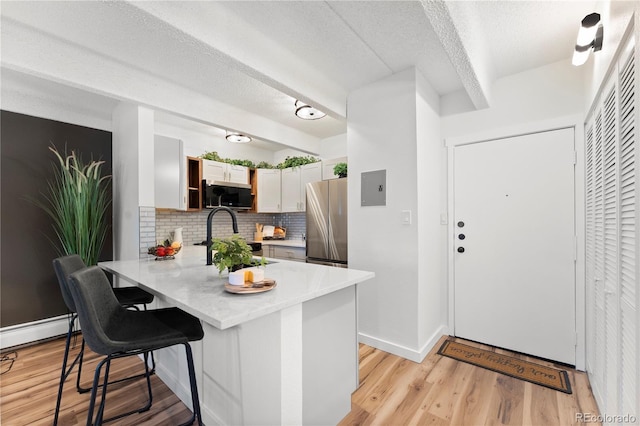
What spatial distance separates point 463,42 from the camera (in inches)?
65.9

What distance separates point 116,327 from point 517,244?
2.98 meters

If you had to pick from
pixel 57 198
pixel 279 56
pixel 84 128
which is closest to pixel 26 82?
pixel 84 128

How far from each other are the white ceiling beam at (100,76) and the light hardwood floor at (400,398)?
2.28 meters

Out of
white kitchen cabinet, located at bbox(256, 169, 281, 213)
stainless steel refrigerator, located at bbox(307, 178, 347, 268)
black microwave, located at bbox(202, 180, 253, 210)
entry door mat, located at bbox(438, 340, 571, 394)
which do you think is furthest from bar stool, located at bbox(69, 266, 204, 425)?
white kitchen cabinet, located at bbox(256, 169, 281, 213)

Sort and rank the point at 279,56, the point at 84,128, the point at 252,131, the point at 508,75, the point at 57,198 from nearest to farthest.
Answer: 1. the point at 279,56
2. the point at 508,75
3. the point at 57,198
4. the point at 84,128
5. the point at 252,131

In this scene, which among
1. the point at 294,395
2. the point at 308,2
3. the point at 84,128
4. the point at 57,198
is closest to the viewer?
the point at 294,395

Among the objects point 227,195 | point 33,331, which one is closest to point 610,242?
point 227,195

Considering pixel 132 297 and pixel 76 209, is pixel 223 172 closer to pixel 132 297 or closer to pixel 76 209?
pixel 76 209

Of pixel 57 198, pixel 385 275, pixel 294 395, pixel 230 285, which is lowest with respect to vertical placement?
pixel 294 395

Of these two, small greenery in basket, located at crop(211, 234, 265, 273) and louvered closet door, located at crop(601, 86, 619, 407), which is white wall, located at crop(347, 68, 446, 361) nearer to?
louvered closet door, located at crop(601, 86, 619, 407)

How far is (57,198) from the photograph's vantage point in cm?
297

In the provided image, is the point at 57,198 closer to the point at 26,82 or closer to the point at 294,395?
the point at 26,82

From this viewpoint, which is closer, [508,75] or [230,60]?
[230,60]

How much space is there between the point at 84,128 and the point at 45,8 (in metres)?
1.78
